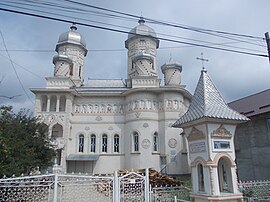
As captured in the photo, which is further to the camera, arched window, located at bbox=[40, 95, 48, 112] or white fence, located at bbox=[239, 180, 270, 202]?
arched window, located at bbox=[40, 95, 48, 112]

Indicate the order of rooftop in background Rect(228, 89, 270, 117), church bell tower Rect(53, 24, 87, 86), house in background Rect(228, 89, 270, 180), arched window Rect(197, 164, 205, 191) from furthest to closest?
church bell tower Rect(53, 24, 87, 86), rooftop in background Rect(228, 89, 270, 117), house in background Rect(228, 89, 270, 180), arched window Rect(197, 164, 205, 191)

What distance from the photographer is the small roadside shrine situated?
6.42 m

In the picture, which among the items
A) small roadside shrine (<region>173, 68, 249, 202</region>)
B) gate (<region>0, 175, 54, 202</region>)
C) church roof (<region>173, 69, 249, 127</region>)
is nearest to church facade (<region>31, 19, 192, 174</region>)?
church roof (<region>173, 69, 249, 127</region>)

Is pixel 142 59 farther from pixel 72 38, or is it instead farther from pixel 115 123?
pixel 72 38

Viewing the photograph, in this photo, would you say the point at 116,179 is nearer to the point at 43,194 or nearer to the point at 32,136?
the point at 43,194

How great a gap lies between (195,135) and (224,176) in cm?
165

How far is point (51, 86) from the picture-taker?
24344 millimetres

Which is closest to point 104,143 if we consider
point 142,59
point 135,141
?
point 135,141

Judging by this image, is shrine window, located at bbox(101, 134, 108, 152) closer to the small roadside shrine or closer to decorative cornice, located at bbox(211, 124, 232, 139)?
the small roadside shrine

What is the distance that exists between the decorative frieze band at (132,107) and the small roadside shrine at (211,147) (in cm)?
1545

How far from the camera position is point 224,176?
23.8ft

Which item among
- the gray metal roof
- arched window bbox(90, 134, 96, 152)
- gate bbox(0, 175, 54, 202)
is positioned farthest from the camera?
the gray metal roof

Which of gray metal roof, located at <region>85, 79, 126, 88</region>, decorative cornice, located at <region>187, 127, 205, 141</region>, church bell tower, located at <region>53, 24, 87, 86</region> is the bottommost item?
decorative cornice, located at <region>187, 127, 205, 141</region>

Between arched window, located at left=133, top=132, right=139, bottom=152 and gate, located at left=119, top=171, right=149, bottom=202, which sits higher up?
arched window, located at left=133, top=132, right=139, bottom=152
